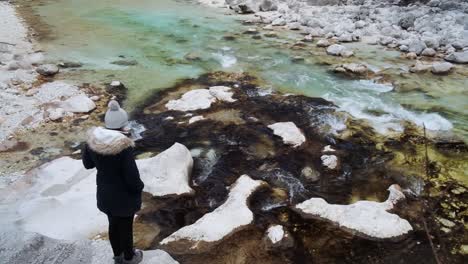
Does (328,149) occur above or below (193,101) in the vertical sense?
above

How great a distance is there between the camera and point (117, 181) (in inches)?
139

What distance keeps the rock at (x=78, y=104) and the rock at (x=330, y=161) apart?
4821mm

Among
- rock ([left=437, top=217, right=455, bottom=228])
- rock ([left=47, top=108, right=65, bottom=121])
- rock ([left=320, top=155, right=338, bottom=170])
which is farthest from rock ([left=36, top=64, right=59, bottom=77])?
rock ([left=437, top=217, right=455, bottom=228])

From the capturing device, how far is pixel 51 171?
609 cm

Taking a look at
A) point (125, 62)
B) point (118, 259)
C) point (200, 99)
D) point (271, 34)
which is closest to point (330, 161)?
point (200, 99)

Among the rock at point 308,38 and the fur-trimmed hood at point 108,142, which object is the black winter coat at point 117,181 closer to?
the fur-trimmed hood at point 108,142

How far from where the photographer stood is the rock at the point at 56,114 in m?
8.07

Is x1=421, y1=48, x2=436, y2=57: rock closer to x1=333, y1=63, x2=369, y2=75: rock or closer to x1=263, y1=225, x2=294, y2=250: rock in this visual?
x1=333, y1=63, x2=369, y2=75: rock

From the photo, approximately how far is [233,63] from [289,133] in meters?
4.53

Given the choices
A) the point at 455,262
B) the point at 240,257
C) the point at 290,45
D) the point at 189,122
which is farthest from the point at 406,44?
the point at 240,257

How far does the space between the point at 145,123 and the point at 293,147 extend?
2967mm

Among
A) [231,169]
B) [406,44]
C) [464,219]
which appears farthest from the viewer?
[406,44]

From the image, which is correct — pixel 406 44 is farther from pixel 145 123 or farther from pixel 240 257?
pixel 240 257

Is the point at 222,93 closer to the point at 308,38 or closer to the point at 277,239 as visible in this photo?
the point at 277,239
